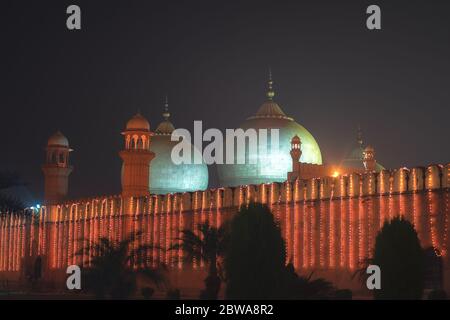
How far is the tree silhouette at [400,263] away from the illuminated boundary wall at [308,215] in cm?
487

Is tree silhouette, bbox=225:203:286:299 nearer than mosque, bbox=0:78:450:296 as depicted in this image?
Yes

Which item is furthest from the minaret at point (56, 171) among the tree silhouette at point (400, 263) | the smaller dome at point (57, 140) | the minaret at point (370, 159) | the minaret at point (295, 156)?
the tree silhouette at point (400, 263)

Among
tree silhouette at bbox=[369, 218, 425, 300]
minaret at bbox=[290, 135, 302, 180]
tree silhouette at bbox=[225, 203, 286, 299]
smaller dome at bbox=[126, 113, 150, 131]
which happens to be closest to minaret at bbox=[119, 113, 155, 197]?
smaller dome at bbox=[126, 113, 150, 131]

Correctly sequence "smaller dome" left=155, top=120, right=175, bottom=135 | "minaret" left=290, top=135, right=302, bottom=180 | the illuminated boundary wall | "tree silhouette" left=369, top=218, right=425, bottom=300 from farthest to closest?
"smaller dome" left=155, top=120, right=175, bottom=135 → "minaret" left=290, top=135, right=302, bottom=180 → the illuminated boundary wall → "tree silhouette" left=369, top=218, right=425, bottom=300

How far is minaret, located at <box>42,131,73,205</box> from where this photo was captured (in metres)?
63.1

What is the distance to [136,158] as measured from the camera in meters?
55.4

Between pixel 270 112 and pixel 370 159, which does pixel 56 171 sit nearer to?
pixel 270 112

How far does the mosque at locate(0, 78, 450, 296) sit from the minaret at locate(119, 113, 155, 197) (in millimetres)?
64

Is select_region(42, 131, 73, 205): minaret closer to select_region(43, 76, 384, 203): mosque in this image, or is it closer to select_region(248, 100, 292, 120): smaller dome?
select_region(43, 76, 384, 203): mosque

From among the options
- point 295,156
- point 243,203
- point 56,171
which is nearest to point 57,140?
point 56,171
